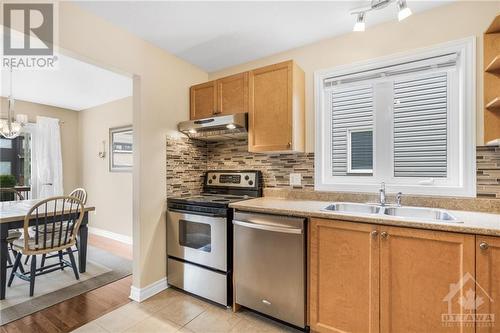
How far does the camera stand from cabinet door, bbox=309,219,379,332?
58.1 inches

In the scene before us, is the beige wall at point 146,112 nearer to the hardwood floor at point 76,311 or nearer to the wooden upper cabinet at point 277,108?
the hardwood floor at point 76,311

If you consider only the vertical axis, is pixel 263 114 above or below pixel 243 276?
above

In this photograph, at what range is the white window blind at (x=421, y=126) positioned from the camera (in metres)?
1.89

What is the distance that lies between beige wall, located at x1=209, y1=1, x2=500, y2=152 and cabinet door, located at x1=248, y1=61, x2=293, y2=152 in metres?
0.34

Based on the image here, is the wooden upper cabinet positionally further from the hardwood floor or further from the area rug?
the area rug

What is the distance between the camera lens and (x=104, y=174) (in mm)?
4258

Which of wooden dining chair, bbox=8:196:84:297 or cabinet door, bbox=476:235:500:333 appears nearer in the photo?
cabinet door, bbox=476:235:500:333

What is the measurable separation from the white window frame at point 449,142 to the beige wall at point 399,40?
0.15 feet

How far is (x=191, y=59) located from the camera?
266cm

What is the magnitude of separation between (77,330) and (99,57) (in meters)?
2.11

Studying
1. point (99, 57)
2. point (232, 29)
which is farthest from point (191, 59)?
point (99, 57)

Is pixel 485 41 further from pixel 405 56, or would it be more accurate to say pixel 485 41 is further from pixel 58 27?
pixel 58 27

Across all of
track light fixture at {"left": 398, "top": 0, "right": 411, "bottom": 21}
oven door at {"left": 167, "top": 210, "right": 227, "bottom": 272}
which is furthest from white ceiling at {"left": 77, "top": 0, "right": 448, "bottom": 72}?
oven door at {"left": 167, "top": 210, "right": 227, "bottom": 272}

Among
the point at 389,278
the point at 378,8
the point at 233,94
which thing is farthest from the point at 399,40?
the point at 389,278
